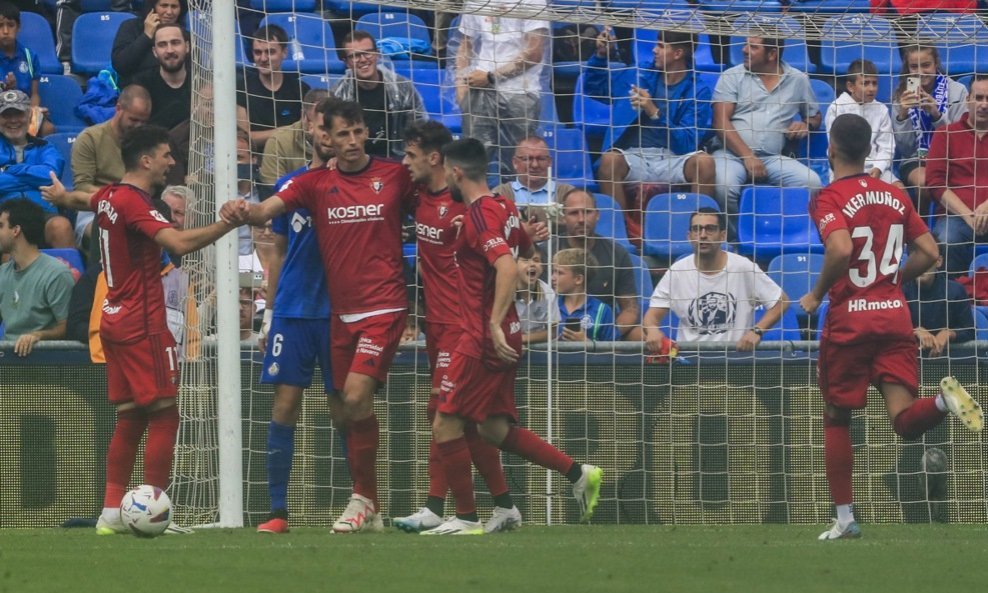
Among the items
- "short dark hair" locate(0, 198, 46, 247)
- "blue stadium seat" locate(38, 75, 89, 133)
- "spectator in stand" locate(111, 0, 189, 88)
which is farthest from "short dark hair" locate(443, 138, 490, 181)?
"blue stadium seat" locate(38, 75, 89, 133)

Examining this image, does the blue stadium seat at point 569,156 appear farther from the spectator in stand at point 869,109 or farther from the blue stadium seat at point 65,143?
the blue stadium seat at point 65,143

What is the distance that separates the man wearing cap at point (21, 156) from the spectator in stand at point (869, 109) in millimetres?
5915

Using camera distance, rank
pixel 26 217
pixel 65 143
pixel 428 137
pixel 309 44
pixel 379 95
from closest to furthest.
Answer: pixel 428 137 → pixel 379 95 → pixel 26 217 → pixel 309 44 → pixel 65 143

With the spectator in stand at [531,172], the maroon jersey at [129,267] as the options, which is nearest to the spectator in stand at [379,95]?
the spectator in stand at [531,172]

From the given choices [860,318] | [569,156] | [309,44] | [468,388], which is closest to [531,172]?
[569,156]

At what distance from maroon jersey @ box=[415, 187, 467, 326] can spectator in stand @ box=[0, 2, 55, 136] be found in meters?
5.35

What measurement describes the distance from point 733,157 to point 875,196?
311 centimetres

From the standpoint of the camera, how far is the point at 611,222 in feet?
33.5

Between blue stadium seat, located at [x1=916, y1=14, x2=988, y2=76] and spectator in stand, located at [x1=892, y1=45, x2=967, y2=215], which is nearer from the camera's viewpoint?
blue stadium seat, located at [x1=916, y1=14, x2=988, y2=76]

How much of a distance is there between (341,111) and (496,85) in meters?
2.26

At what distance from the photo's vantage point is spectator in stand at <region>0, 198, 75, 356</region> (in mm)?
9930

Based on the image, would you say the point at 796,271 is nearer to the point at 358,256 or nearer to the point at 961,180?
the point at 961,180

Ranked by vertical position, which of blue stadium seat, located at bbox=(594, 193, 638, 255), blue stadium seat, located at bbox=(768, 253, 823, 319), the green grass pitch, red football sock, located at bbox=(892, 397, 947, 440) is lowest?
the green grass pitch

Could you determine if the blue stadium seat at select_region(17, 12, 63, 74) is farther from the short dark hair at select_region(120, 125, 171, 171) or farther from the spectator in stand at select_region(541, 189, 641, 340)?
the short dark hair at select_region(120, 125, 171, 171)
